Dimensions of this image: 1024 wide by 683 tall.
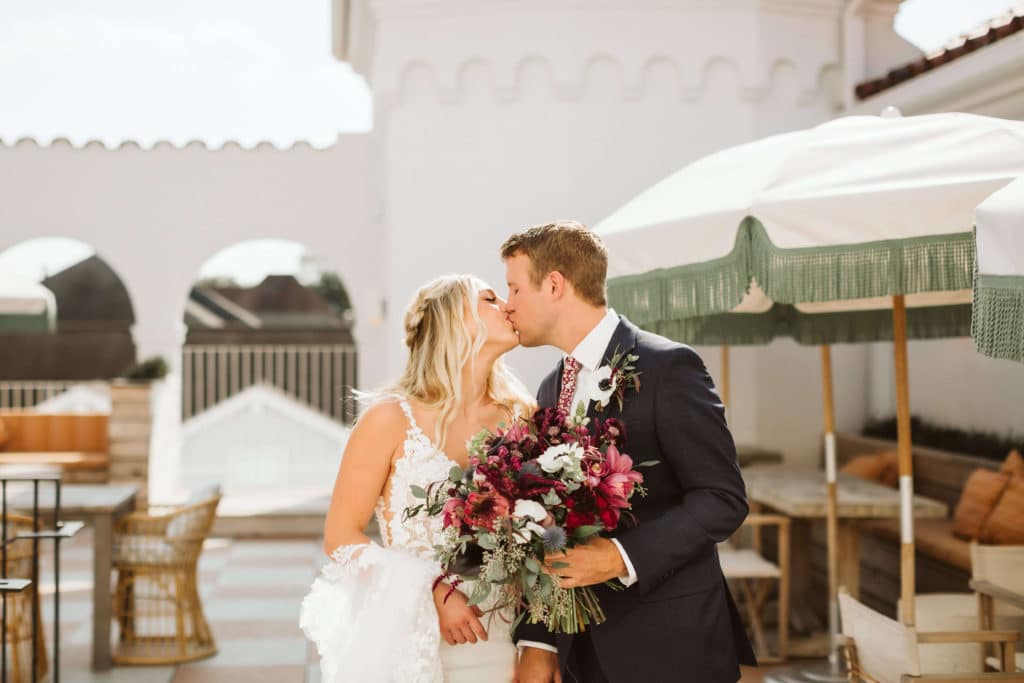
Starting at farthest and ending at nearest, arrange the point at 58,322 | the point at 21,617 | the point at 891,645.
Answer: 1. the point at 58,322
2. the point at 21,617
3. the point at 891,645

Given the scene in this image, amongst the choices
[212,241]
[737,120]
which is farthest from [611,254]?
[212,241]

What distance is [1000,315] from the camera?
2562 mm

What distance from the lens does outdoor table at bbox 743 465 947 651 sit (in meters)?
5.51

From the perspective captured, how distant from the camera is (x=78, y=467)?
10.5 meters

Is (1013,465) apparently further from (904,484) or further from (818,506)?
(904,484)

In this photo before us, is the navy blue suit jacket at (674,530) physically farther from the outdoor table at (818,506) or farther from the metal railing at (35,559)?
the outdoor table at (818,506)

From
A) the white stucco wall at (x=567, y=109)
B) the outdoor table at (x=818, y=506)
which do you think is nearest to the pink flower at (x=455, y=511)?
the outdoor table at (x=818, y=506)

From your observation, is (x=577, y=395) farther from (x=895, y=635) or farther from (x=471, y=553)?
(x=895, y=635)

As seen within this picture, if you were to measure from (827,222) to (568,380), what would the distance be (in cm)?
130

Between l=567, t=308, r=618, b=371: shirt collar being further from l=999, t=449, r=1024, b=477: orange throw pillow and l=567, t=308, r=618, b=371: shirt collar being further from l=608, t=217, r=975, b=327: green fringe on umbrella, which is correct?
l=999, t=449, r=1024, b=477: orange throw pillow

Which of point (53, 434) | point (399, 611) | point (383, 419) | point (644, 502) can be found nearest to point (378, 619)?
point (399, 611)

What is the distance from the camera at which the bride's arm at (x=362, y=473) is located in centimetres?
259

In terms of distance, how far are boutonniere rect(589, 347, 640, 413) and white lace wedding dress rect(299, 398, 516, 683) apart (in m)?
0.40

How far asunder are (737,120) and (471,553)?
667 centimetres
